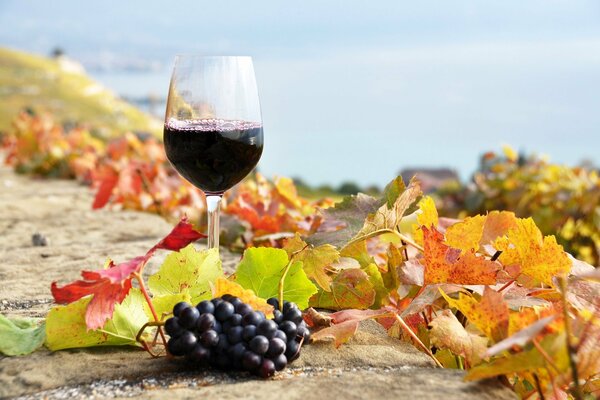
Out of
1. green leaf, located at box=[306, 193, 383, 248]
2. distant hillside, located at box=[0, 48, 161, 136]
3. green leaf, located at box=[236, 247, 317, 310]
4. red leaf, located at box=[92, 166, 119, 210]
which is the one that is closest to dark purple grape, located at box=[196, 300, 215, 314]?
green leaf, located at box=[236, 247, 317, 310]

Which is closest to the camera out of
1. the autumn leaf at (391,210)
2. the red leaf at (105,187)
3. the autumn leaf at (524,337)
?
the autumn leaf at (524,337)

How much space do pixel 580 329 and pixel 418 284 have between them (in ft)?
1.37

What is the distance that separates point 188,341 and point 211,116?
0.70 m

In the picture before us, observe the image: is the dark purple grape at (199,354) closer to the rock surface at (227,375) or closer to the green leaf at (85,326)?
the rock surface at (227,375)

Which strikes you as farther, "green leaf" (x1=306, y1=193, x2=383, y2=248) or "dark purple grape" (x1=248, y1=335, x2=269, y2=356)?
"green leaf" (x1=306, y1=193, x2=383, y2=248)

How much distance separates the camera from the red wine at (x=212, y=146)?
6.01 ft

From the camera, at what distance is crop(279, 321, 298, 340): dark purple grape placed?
138 cm

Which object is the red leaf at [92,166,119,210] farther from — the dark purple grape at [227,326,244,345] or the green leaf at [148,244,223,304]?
the dark purple grape at [227,326,244,345]

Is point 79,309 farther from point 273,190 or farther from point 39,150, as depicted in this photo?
point 39,150

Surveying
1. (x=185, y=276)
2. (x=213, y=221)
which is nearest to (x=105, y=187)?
(x=213, y=221)

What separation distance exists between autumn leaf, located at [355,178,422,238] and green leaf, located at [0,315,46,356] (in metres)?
0.65

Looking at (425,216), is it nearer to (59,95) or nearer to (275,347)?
(275,347)

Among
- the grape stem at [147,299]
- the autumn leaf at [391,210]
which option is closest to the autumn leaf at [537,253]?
the autumn leaf at [391,210]

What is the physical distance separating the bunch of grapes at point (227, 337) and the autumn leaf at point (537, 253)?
469mm
